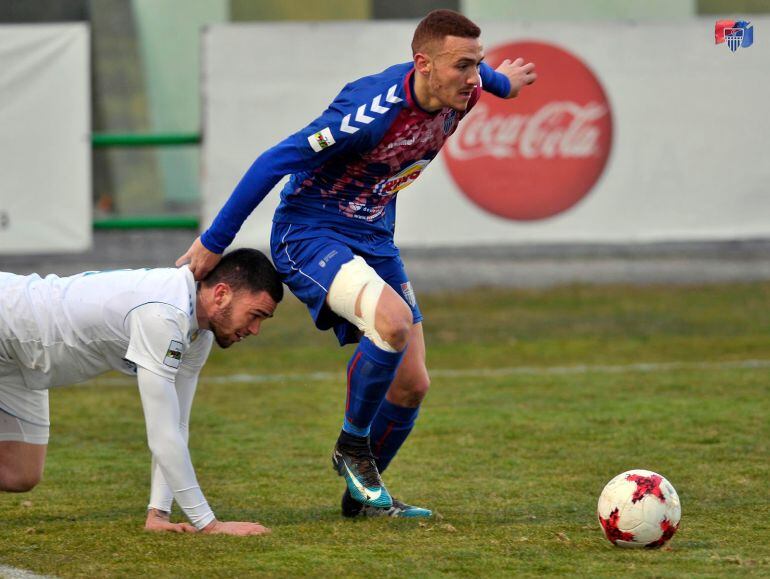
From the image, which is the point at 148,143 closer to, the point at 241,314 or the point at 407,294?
the point at 407,294

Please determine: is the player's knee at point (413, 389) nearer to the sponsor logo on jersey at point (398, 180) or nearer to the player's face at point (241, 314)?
the sponsor logo on jersey at point (398, 180)

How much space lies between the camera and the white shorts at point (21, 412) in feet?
17.8

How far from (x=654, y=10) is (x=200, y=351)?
1032 cm

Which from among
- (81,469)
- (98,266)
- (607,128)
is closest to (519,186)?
(607,128)

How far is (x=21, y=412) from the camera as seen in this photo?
553 centimetres

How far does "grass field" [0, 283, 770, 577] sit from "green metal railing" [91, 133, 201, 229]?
1837 millimetres

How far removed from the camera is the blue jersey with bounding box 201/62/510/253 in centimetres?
535

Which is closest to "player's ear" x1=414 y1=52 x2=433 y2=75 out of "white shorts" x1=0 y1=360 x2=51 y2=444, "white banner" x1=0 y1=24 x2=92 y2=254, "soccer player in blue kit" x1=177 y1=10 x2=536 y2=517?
"soccer player in blue kit" x1=177 y1=10 x2=536 y2=517

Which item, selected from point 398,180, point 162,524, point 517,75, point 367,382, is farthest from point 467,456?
point 162,524

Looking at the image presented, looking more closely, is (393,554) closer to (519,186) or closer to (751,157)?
(519,186)

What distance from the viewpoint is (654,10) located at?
14.5 meters

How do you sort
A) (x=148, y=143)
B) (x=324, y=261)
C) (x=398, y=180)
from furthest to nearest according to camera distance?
1. (x=148, y=143)
2. (x=398, y=180)
3. (x=324, y=261)

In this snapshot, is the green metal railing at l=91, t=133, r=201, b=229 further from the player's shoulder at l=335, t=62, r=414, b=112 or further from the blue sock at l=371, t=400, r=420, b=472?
the player's shoulder at l=335, t=62, r=414, b=112

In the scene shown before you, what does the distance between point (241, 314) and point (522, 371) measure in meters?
5.17
